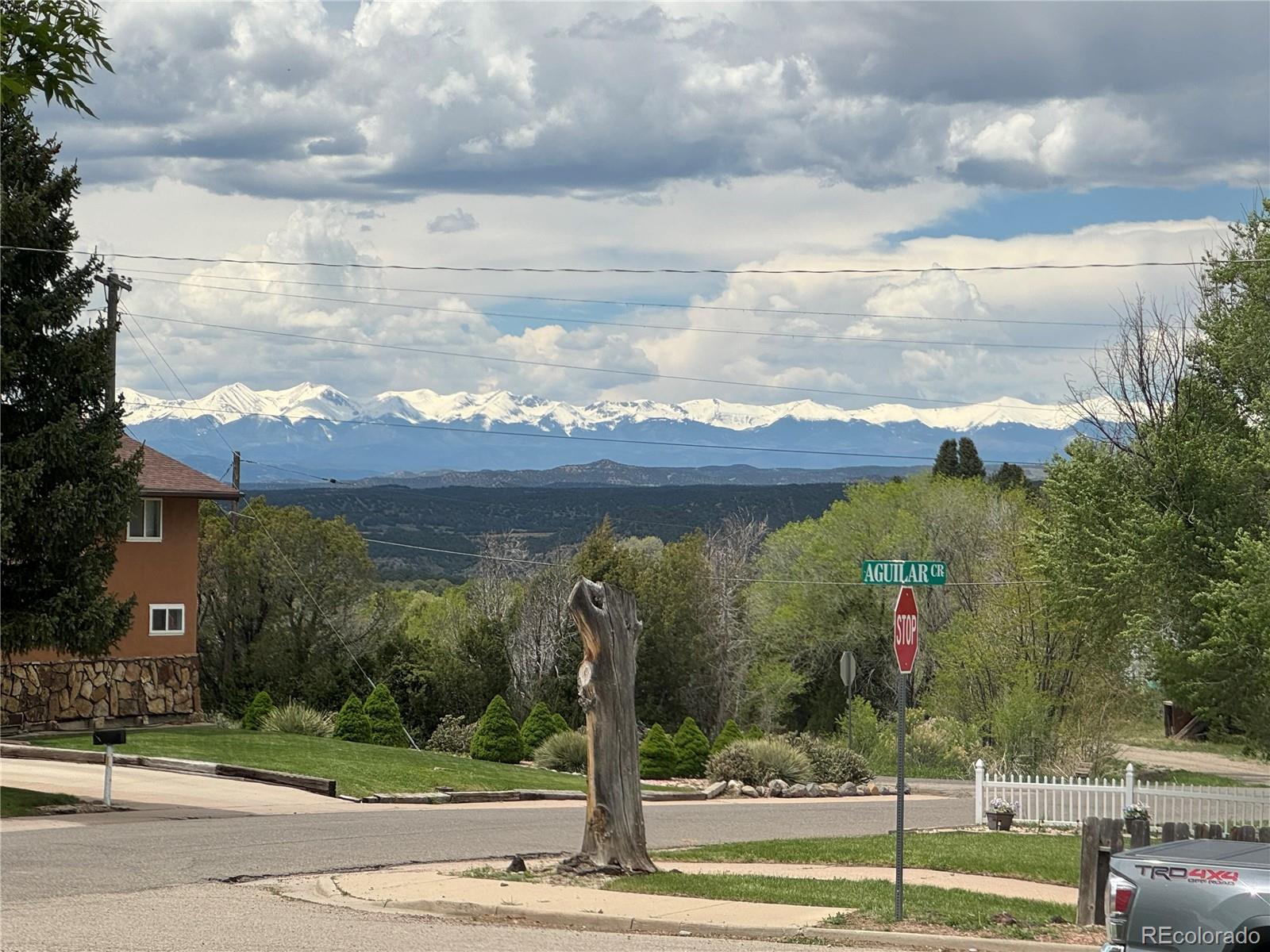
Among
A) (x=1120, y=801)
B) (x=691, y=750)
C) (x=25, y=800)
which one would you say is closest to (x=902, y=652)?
(x=25, y=800)

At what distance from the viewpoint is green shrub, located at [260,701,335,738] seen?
129 feet

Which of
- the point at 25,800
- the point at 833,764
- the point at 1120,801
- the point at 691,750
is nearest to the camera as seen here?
the point at 25,800

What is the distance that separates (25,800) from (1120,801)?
20.2 m

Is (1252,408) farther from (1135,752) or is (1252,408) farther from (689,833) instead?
(1135,752)

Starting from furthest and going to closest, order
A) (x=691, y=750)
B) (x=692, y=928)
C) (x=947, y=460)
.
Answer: (x=947, y=460)
(x=691, y=750)
(x=692, y=928)

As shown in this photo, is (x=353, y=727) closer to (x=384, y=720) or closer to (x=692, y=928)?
(x=384, y=720)

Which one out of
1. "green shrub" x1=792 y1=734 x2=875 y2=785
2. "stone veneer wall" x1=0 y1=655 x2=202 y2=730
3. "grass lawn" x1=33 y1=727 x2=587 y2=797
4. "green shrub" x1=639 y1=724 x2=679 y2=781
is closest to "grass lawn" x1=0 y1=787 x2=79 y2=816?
"grass lawn" x1=33 y1=727 x2=587 y2=797

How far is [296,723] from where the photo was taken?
39.8 m

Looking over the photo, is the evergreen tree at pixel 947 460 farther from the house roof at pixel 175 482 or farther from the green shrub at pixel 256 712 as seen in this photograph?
the house roof at pixel 175 482

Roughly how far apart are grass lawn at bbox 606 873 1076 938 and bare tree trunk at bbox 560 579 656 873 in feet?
1.67

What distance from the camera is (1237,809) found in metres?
29.2

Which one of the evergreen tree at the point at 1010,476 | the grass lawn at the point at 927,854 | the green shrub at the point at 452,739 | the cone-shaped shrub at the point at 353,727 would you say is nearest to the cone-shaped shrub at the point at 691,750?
the green shrub at the point at 452,739

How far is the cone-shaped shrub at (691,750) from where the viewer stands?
4228 cm

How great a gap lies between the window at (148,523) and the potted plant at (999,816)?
2324 cm
